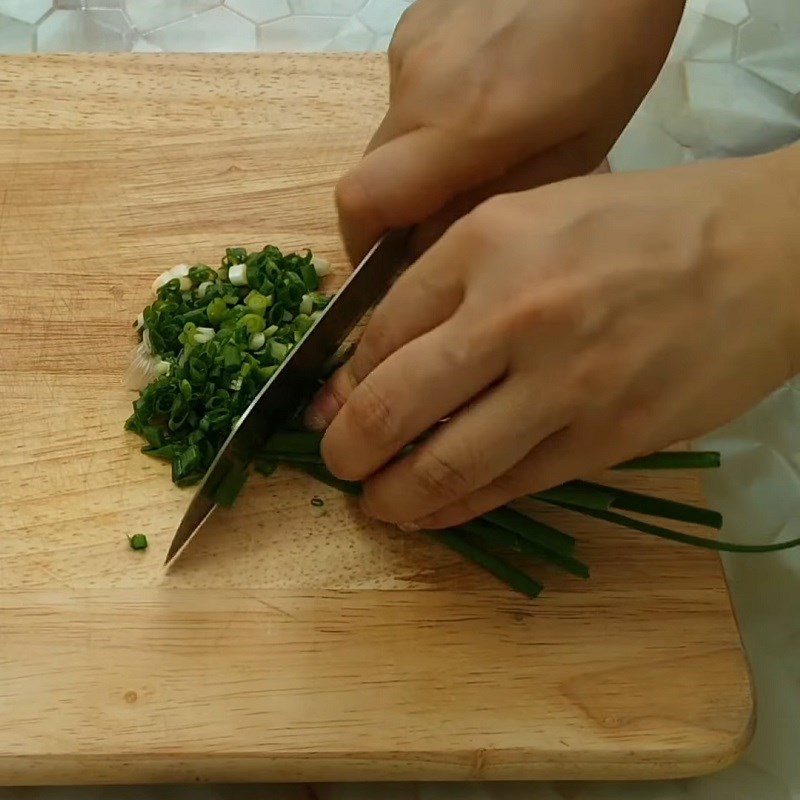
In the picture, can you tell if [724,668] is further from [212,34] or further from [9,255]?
[212,34]

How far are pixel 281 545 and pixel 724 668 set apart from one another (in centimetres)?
62

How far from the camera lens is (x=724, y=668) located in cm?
121

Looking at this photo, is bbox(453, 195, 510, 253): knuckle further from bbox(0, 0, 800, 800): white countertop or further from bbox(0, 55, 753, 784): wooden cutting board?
bbox(0, 0, 800, 800): white countertop

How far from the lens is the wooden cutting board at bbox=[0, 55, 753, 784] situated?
3.70 ft

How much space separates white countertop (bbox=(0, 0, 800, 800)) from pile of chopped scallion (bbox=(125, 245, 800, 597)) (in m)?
0.19

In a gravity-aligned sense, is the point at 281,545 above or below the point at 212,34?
below

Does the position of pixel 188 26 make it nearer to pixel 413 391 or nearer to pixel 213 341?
pixel 213 341

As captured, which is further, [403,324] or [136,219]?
[136,219]

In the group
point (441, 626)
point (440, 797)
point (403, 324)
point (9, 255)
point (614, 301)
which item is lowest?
point (440, 797)

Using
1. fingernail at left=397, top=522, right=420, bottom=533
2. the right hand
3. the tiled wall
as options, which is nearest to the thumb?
the right hand

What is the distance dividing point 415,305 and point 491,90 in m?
0.36

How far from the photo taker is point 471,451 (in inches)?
40.5

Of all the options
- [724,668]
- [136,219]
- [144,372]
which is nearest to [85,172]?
[136,219]

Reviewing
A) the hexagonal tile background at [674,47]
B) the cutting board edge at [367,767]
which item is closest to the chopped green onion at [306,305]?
the cutting board edge at [367,767]
